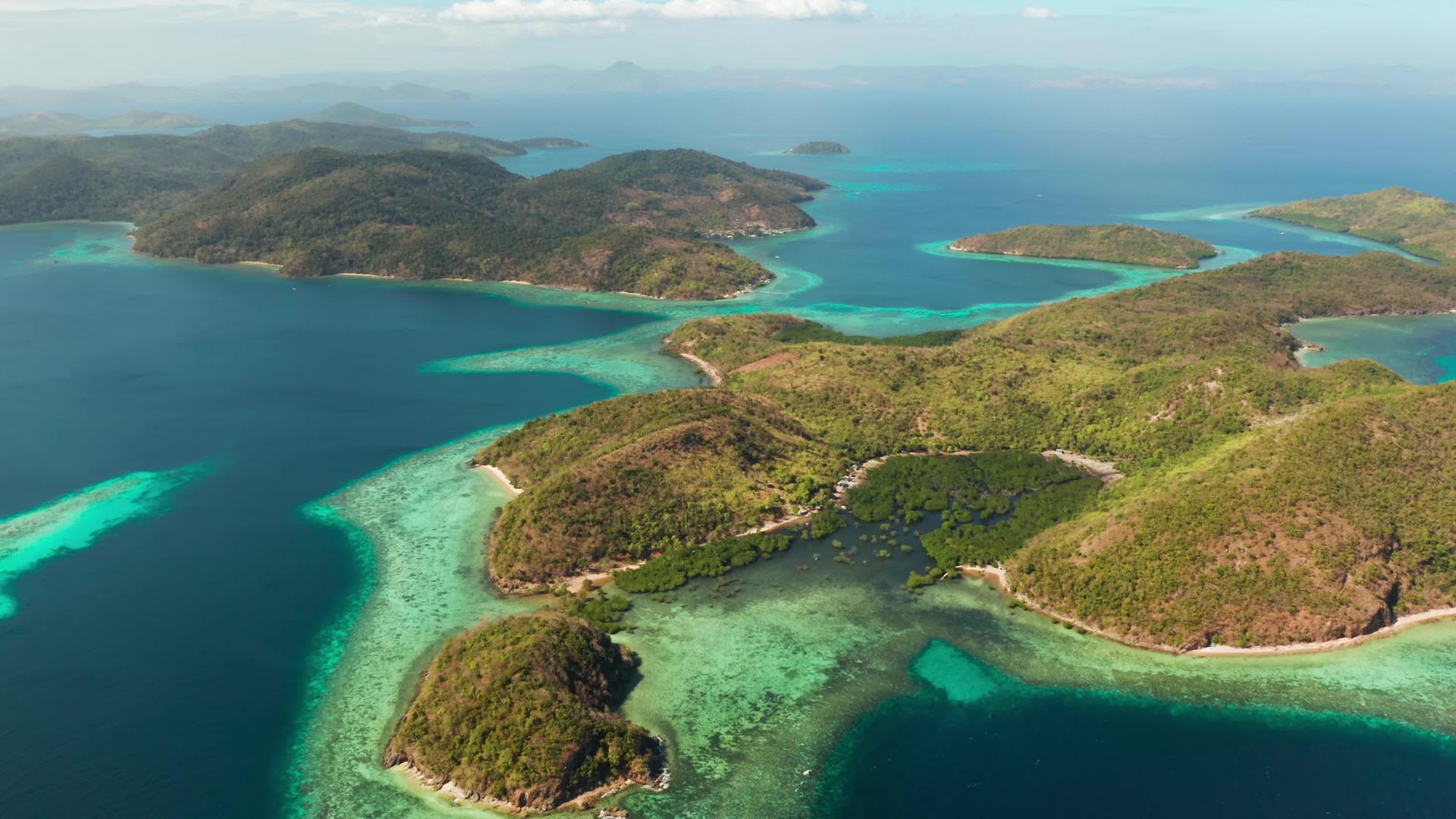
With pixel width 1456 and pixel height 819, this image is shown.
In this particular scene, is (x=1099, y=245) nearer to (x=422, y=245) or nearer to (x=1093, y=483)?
(x=1093, y=483)

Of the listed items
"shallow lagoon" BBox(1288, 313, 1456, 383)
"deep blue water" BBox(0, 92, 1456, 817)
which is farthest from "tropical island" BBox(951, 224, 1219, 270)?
"shallow lagoon" BBox(1288, 313, 1456, 383)

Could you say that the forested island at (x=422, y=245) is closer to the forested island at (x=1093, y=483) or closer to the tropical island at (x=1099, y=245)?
the forested island at (x=1093, y=483)

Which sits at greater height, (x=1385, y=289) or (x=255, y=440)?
(x=1385, y=289)

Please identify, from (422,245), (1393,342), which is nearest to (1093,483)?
(1393,342)

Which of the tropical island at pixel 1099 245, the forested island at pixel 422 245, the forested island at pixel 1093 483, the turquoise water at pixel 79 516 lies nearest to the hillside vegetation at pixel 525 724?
the forested island at pixel 1093 483

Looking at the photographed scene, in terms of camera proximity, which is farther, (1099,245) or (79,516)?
(1099,245)

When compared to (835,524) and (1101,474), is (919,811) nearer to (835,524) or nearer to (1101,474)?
(835,524)

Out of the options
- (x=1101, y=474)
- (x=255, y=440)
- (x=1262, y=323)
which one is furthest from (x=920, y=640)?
(x=1262, y=323)
